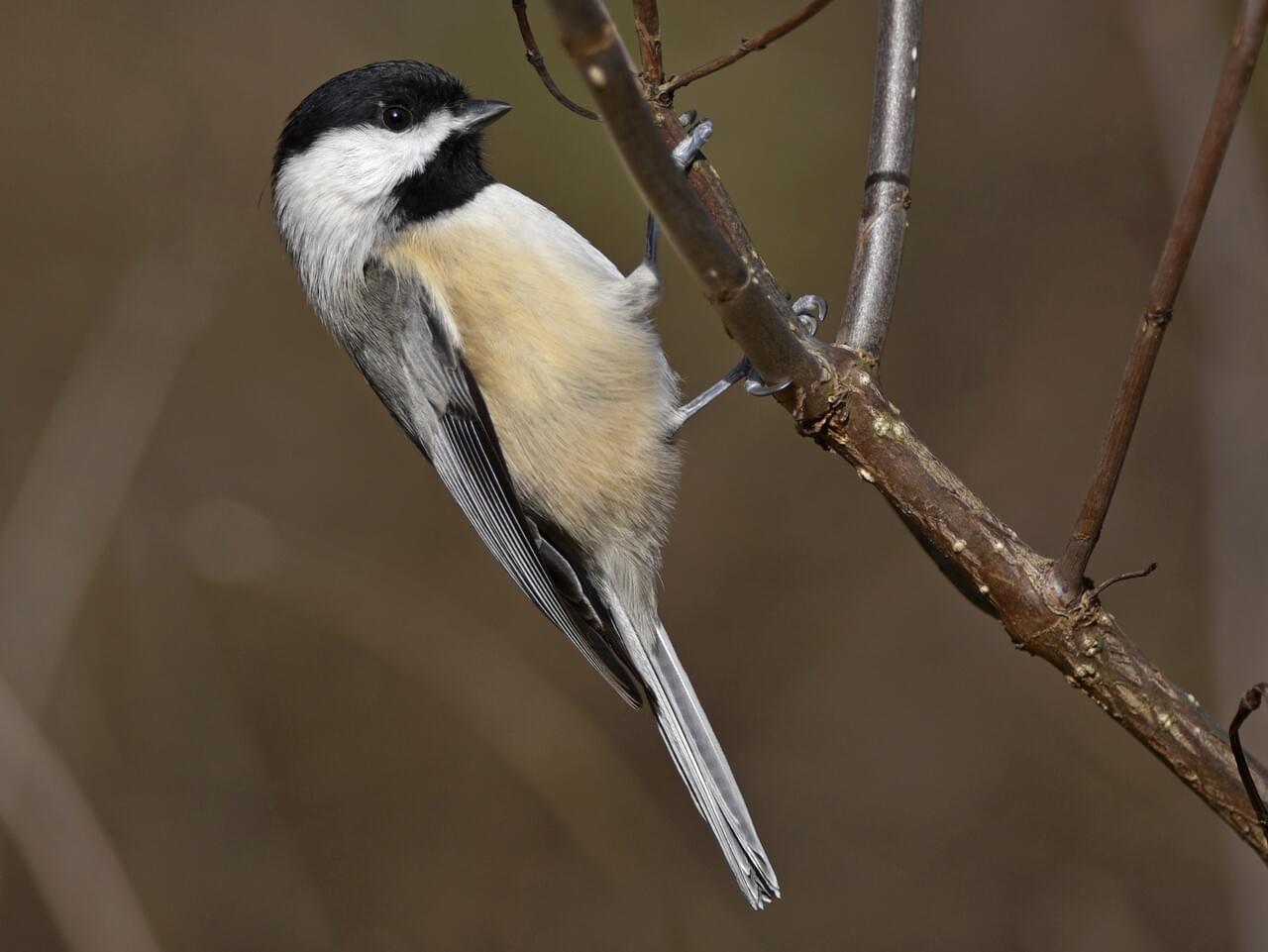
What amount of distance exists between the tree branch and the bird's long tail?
809 mm

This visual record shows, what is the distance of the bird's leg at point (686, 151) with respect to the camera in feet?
5.26

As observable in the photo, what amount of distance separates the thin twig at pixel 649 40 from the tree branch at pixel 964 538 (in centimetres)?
27

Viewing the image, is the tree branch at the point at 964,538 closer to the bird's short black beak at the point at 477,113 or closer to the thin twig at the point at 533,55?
the thin twig at the point at 533,55

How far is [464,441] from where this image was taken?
2.21 m

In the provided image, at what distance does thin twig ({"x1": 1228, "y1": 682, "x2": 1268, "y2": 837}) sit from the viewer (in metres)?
1.15

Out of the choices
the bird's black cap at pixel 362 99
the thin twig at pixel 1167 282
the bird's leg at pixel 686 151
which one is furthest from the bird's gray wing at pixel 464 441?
the thin twig at pixel 1167 282

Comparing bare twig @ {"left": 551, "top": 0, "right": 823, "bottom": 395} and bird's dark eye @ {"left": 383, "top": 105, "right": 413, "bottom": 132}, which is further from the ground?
bird's dark eye @ {"left": 383, "top": 105, "right": 413, "bottom": 132}

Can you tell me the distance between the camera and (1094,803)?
10.9 ft

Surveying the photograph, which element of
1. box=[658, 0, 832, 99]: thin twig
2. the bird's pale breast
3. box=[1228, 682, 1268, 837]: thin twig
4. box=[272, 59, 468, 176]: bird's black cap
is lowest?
box=[1228, 682, 1268, 837]: thin twig

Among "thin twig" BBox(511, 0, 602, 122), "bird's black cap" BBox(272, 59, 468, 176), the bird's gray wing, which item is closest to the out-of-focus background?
the bird's gray wing

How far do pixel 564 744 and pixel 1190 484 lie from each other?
209cm

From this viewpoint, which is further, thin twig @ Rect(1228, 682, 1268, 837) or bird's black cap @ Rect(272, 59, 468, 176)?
bird's black cap @ Rect(272, 59, 468, 176)

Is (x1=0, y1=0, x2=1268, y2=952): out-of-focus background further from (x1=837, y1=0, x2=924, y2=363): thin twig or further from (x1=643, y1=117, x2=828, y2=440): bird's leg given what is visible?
(x1=837, y1=0, x2=924, y2=363): thin twig

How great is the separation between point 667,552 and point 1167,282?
9.09 ft
